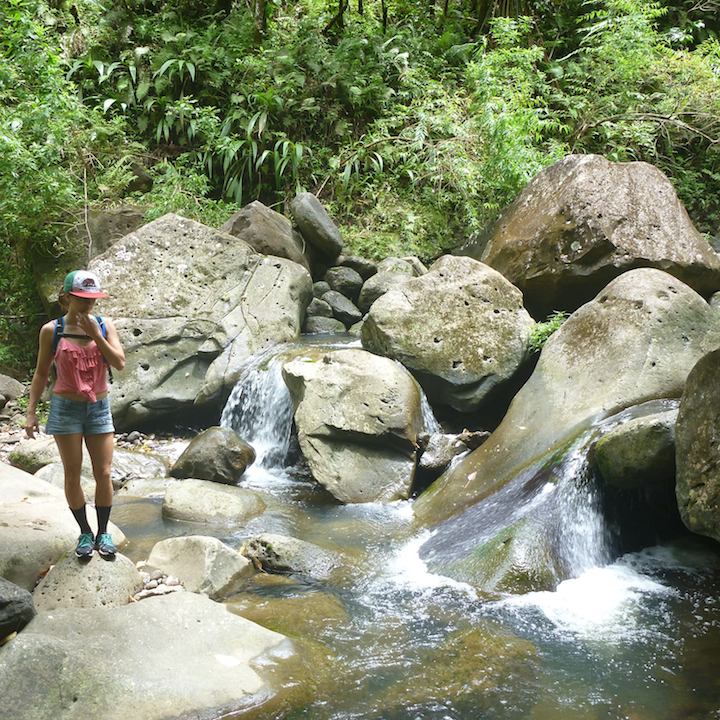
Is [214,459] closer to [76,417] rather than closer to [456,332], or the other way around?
[456,332]

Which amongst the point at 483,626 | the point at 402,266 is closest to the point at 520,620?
the point at 483,626

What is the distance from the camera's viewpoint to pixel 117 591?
393 centimetres

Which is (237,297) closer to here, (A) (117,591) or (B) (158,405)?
(B) (158,405)

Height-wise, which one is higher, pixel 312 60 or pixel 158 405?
pixel 312 60

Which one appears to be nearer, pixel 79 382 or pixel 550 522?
pixel 79 382

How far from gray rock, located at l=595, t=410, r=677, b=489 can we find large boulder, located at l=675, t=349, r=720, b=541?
35cm

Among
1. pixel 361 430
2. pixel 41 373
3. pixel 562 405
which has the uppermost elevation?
pixel 41 373

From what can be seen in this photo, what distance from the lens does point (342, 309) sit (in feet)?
34.7

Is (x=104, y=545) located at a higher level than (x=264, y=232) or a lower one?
lower

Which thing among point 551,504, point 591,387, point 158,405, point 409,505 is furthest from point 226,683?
point 158,405

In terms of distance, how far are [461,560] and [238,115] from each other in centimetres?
1039

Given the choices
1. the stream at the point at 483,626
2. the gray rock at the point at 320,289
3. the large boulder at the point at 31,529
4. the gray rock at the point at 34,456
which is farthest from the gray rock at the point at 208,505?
the gray rock at the point at 320,289

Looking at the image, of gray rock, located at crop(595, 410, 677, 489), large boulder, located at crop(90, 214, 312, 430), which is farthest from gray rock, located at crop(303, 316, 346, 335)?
gray rock, located at crop(595, 410, 677, 489)

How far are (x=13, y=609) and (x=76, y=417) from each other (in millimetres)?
1066
